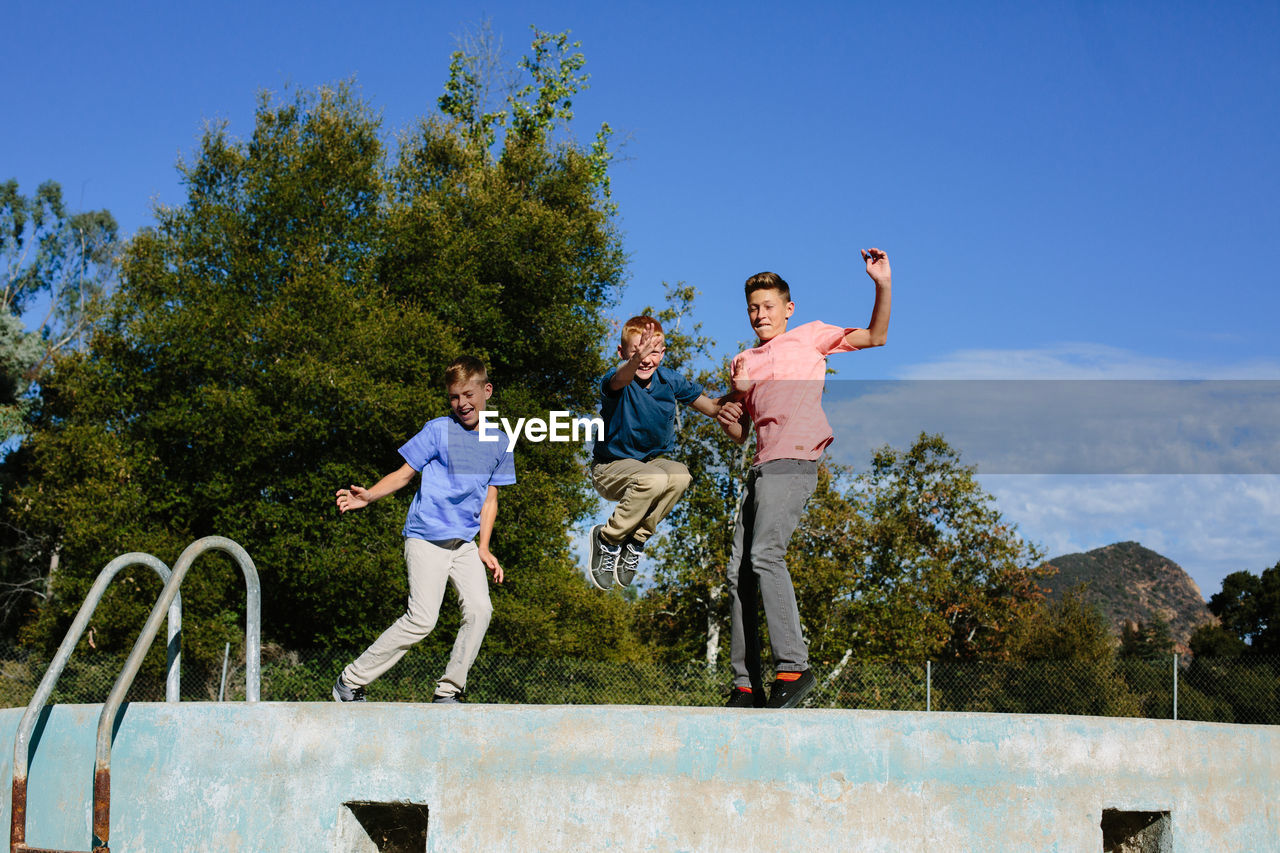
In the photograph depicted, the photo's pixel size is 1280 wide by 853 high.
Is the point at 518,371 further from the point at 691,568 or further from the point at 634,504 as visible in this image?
the point at 634,504

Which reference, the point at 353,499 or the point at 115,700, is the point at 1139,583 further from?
the point at 115,700

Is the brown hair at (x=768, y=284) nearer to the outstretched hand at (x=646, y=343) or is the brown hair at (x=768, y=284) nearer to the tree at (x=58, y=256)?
the outstretched hand at (x=646, y=343)

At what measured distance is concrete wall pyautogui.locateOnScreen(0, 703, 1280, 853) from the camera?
3449 millimetres

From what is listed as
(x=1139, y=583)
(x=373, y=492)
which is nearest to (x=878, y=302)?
(x=373, y=492)

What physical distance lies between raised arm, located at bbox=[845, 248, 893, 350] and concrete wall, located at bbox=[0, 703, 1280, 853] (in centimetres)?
167

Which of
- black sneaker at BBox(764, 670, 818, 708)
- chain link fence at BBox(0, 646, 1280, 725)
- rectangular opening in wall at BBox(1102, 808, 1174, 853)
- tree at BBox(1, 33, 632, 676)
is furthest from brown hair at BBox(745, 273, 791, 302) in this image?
tree at BBox(1, 33, 632, 676)

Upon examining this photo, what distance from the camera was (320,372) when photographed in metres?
19.8

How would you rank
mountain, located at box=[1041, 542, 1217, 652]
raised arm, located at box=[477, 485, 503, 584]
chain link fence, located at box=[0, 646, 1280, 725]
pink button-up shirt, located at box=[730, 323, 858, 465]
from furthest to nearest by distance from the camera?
mountain, located at box=[1041, 542, 1217, 652], chain link fence, located at box=[0, 646, 1280, 725], raised arm, located at box=[477, 485, 503, 584], pink button-up shirt, located at box=[730, 323, 858, 465]

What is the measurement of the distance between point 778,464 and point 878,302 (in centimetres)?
84

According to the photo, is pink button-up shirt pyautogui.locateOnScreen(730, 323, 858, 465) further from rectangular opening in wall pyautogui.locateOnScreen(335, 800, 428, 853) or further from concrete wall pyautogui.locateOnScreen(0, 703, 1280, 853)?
rectangular opening in wall pyautogui.locateOnScreen(335, 800, 428, 853)

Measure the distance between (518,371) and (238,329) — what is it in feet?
20.1

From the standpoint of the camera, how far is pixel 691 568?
24.9 m

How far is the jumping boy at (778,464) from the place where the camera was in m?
4.30

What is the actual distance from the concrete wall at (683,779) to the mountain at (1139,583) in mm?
108490
